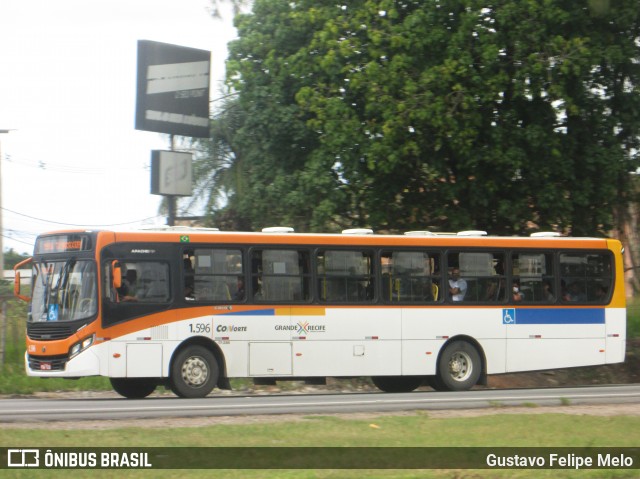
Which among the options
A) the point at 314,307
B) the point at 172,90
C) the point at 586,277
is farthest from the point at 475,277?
the point at 172,90

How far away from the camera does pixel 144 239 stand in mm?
18297

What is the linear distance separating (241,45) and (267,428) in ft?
56.6

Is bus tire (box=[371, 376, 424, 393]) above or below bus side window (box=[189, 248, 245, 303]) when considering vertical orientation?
below

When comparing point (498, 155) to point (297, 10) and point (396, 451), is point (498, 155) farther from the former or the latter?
point (396, 451)

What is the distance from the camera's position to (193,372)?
18.4m

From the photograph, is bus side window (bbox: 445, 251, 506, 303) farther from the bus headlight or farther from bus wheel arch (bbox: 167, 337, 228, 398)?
the bus headlight

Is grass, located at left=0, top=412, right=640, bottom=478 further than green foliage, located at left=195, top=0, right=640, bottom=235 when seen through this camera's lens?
No

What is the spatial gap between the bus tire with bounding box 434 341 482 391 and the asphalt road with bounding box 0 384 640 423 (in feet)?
3.25

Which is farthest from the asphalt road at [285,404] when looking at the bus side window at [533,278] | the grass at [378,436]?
the bus side window at [533,278]

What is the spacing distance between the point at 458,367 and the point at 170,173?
818 cm

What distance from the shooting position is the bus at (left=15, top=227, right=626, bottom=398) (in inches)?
701

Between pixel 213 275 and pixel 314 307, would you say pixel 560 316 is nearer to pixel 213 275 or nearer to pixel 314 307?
pixel 314 307

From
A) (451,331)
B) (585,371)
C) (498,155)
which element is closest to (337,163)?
(498,155)

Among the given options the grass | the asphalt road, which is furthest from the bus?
the grass
